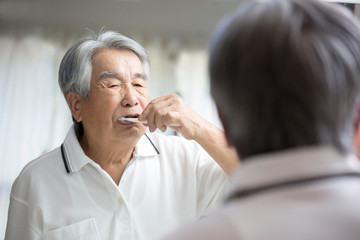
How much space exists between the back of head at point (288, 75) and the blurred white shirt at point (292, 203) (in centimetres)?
3

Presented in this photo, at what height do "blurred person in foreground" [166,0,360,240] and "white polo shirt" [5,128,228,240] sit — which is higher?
"blurred person in foreground" [166,0,360,240]

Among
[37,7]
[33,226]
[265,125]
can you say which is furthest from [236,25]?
[37,7]

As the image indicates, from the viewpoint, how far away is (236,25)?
2.10ft

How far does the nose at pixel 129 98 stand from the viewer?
6.02ft

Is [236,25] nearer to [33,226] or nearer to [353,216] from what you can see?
[353,216]

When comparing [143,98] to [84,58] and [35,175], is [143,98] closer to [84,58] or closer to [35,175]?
[84,58]

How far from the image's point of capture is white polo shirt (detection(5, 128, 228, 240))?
1743 mm

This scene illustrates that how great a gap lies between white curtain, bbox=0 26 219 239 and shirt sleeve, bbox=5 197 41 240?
235 centimetres

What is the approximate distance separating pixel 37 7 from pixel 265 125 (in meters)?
3.83

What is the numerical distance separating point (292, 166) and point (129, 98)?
1.29 m

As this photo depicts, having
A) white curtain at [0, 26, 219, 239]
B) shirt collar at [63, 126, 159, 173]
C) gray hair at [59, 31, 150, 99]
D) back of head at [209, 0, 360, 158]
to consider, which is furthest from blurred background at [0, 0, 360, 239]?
back of head at [209, 0, 360, 158]

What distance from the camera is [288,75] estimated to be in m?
0.60

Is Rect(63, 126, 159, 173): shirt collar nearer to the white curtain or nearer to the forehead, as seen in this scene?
the forehead

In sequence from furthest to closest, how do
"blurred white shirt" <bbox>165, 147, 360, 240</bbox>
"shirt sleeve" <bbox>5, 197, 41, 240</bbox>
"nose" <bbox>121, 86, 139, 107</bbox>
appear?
"nose" <bbox>121, 86, 139, 107</bbox> < "shirt sleeve" <bbox>5, 197, 41, 240</bbox> < "blurred white shirt" <bbox>165, 147, 360, 240</bbox>
